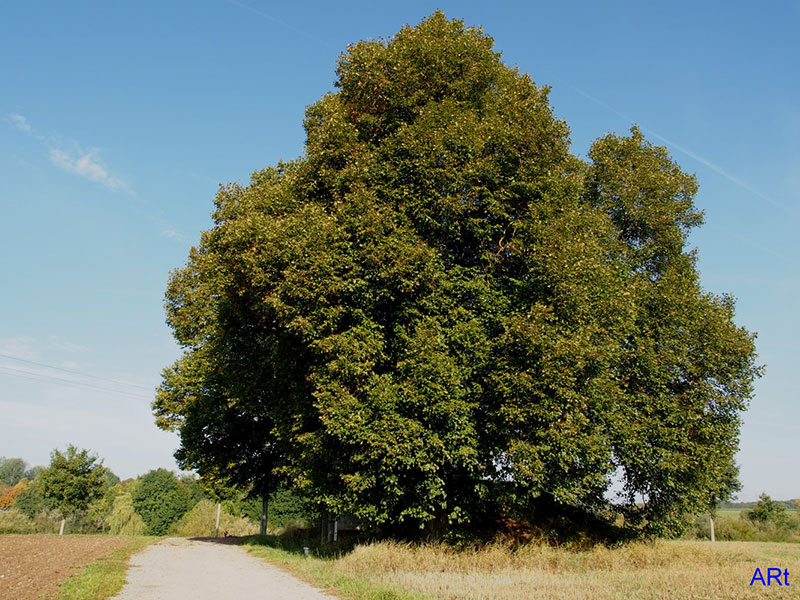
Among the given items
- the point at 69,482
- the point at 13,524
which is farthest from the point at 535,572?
the point at 13,524

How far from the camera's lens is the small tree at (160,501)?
7444 cm

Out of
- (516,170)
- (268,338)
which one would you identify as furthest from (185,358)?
(516,170)

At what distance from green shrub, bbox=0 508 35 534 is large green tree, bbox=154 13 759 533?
2789 centimetres

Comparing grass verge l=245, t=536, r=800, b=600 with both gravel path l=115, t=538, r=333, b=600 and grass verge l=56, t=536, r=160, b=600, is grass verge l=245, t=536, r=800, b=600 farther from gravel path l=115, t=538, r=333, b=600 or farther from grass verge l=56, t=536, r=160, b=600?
grass verge l=56, t=536, r=160, b=600

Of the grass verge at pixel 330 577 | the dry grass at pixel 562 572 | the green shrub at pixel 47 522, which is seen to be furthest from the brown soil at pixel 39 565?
the green shrub at pixel 47 522

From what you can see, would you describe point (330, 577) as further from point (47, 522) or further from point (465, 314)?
point (47, 522)

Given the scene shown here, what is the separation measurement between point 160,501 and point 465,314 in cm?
7643

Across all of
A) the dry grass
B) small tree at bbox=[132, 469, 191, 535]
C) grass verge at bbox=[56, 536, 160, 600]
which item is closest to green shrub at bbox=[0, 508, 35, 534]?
grass verge at bbox=[56, 536, 160, 600]

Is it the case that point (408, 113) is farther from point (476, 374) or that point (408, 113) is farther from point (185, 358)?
point (185, 358)

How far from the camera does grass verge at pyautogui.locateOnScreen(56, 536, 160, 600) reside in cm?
967

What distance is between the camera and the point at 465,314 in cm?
1559

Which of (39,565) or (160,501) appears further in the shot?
(160,501)

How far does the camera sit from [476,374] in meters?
15.6

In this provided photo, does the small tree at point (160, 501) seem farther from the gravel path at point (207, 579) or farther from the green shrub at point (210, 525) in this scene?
the gravel path at point (207, 579)
